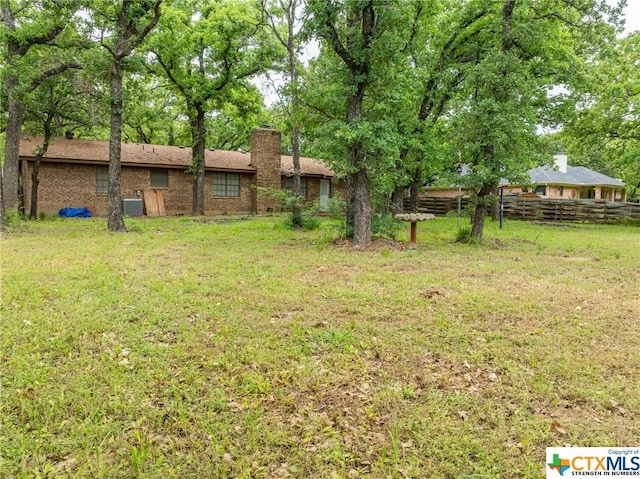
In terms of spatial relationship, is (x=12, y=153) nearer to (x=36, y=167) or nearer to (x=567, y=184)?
(x=36, y=167)

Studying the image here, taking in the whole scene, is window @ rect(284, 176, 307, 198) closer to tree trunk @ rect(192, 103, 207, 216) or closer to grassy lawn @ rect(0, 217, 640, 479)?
tree trunk @ rect(192, 103, 207, 216)

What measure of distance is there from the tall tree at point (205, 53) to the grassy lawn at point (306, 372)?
1417 centimetres

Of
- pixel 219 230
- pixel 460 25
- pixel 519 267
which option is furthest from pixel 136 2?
pixel 519 267

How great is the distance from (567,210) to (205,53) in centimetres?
1913

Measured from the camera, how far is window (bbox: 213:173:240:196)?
21094mm

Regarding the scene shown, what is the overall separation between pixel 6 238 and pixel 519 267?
1120 cm

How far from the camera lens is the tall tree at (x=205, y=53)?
17.6 meters

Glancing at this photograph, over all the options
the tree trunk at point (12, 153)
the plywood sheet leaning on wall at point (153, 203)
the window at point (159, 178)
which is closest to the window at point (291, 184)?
the window at point (159, 178)

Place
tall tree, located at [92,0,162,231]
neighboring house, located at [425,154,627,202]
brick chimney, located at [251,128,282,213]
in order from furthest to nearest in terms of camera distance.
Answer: neighboring house, located at [425,154,627,202] < brick chimney, located at [251,128,282,213] < tall tree, located at [92,0,162,231]

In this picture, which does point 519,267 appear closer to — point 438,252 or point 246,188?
point 438,252

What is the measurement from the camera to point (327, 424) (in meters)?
2.76

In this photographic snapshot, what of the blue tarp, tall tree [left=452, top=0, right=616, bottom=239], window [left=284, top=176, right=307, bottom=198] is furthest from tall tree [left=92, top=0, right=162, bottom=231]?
window [left=284, top=176, right=307, bottom=198]

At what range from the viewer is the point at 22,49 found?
542 inches

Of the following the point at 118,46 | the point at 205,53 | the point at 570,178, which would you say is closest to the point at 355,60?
the point at 118,46
